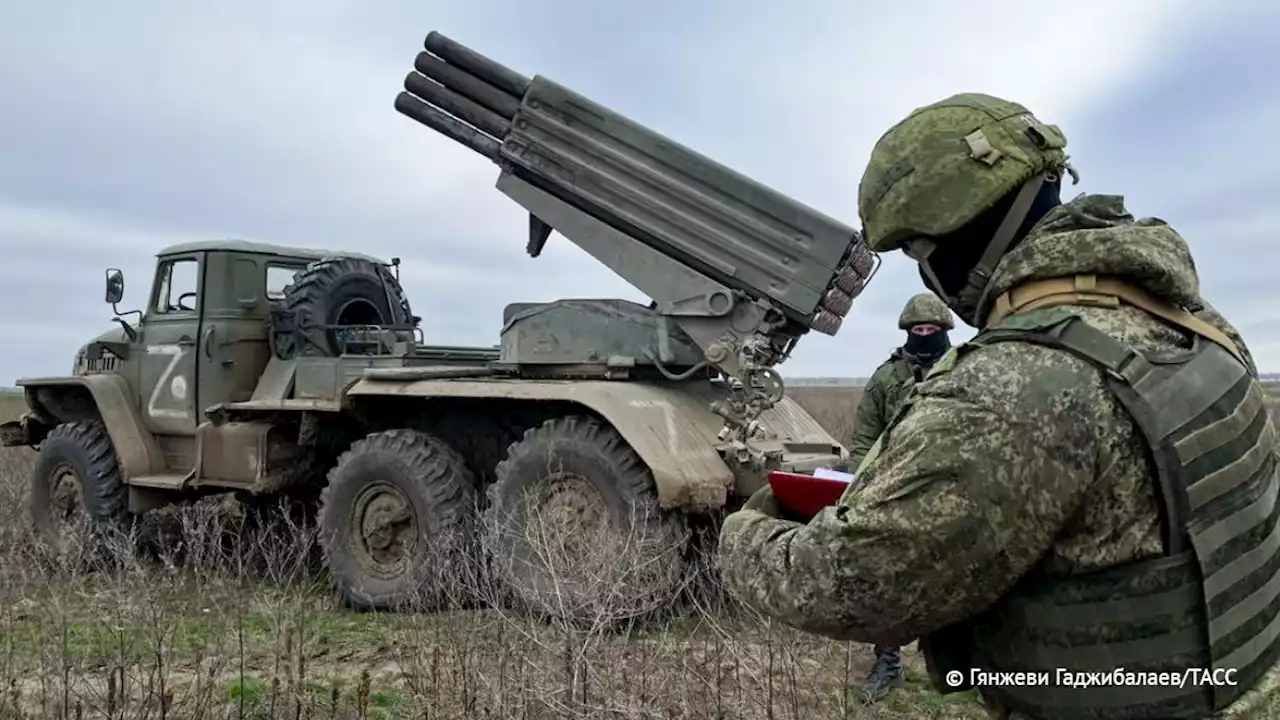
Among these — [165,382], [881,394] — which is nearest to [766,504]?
[881,394]

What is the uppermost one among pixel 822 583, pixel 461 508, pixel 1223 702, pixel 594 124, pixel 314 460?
pixel 594 124

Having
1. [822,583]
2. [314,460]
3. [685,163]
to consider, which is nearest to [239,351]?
[314,460]

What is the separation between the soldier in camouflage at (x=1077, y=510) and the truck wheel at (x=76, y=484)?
8032mm

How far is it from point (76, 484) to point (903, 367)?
709 centimetres

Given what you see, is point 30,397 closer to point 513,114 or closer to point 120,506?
A: point 120,506

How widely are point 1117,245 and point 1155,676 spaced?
67 centimetres

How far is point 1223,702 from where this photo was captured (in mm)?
1638

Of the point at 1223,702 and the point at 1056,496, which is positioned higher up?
the point at 1056,496

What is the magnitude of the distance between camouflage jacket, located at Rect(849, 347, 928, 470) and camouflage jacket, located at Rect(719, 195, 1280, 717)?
3.38 meters

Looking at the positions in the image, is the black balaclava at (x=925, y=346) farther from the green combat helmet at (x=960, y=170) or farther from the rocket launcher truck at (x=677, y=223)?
the green combat helmet at (x=960, y=170)

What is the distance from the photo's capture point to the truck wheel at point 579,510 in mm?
5293

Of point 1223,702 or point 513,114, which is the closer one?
point 1223,702

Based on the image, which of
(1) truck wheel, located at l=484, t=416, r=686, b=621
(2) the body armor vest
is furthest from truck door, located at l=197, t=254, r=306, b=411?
(2) the body armor vest

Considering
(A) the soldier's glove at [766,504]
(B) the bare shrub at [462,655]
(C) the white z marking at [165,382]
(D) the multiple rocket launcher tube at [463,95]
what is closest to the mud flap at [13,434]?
(C) the white z marking at [165,382]
